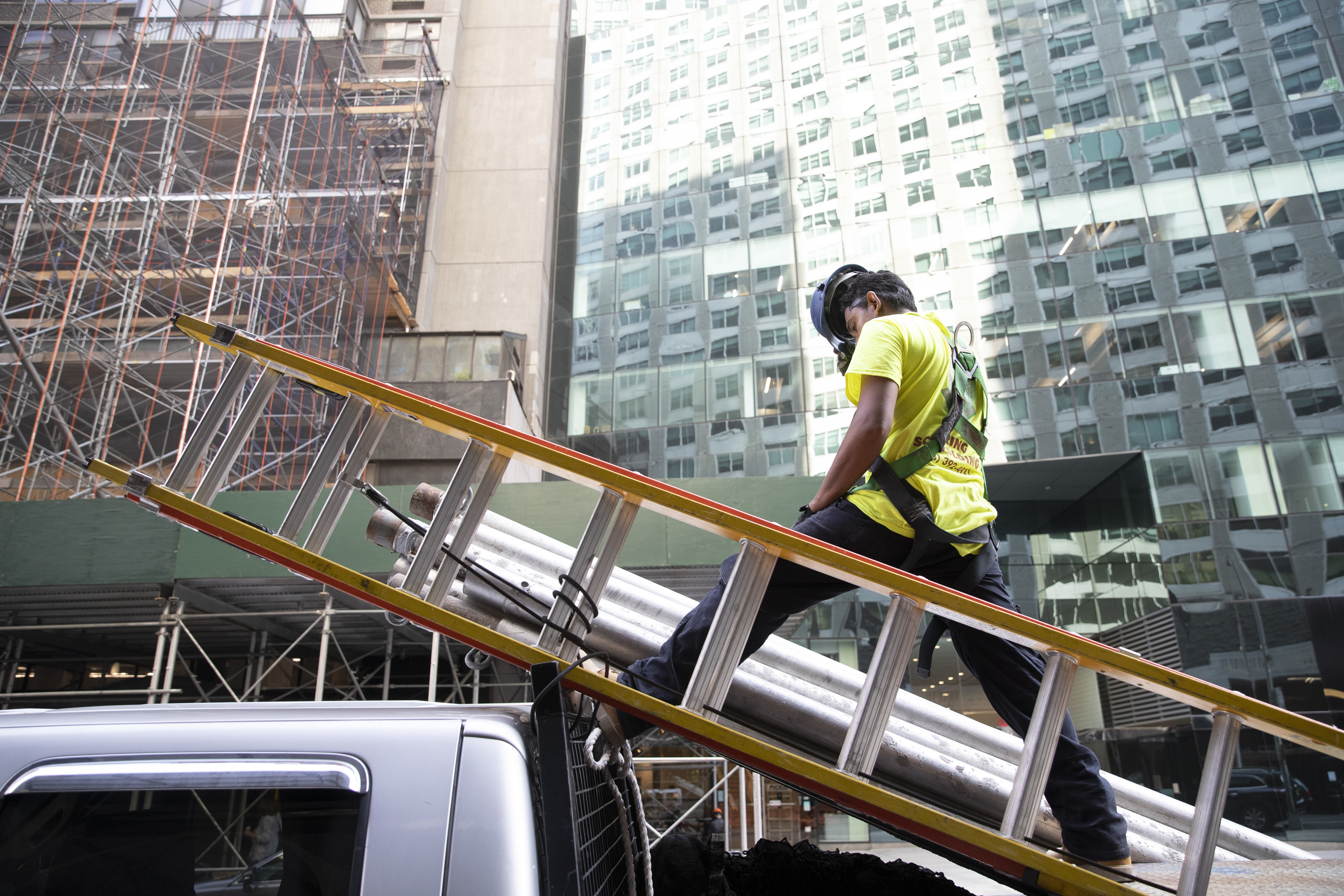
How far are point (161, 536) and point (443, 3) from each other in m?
26.8

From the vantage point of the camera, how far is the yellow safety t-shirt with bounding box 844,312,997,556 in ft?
7.94

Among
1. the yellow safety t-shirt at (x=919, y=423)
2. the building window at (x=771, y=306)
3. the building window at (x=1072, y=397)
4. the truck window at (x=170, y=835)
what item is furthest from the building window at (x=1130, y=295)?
the truck window at (x=170, y=835)

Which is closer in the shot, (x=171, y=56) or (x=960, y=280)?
(x=171, y=56)

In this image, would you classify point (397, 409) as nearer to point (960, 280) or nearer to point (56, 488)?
point (56, 488)

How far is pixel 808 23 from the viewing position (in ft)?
94.5

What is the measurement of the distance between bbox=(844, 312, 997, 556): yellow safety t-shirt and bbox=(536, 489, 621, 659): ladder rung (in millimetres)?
824

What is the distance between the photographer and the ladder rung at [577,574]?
206cm

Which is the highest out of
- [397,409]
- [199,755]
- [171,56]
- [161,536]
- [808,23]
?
[808,23]

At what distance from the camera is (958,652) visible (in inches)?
88.4

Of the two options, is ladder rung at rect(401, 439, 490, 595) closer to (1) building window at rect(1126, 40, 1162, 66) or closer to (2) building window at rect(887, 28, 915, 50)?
(1) building window at rect(1126, 40, 1162, 66)

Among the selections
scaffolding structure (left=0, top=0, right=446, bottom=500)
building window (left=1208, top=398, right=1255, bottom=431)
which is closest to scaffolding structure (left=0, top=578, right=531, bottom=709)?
scaffolding structure (left=0, top=0, right=446, bottom=500)

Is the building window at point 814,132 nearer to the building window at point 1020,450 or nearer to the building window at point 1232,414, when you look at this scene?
the building window at point 1020,450

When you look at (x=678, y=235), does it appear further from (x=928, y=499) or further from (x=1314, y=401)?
(x=928, y=499)

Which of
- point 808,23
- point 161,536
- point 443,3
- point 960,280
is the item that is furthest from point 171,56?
point 960,280
